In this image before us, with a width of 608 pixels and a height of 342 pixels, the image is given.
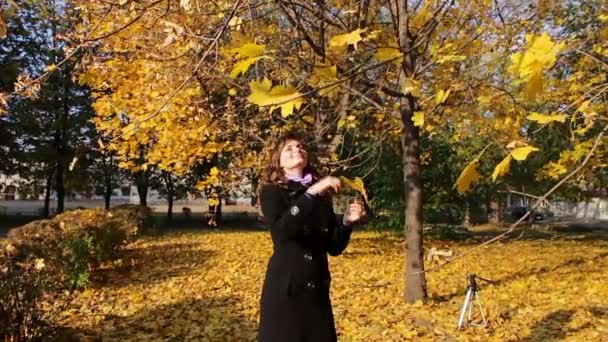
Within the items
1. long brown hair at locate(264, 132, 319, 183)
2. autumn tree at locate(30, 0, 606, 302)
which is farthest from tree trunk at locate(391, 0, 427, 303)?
long brown hair at locate(264, 132, 319, 183)

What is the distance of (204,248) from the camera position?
521 inches

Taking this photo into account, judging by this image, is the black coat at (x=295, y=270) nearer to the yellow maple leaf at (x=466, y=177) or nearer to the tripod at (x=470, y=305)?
the yellow maple leaf at (x=466, y=177)

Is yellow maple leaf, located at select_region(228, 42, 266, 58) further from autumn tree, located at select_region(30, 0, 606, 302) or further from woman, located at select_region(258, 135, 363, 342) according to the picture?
autumn tree, located at select_region(30, 0, 606, 302)

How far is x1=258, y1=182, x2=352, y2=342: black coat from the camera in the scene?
9.27 ft

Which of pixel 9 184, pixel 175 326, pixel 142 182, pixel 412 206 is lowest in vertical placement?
pixel 175 326

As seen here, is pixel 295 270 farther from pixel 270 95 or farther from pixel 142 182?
pixel 142 182

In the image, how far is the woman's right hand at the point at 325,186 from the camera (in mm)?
2764

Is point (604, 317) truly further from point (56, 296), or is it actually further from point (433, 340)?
point (56, 296)

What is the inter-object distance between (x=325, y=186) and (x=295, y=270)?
448 mm

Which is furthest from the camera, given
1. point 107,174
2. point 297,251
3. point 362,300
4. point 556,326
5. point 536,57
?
point 107,174

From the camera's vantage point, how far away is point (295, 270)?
2865mm

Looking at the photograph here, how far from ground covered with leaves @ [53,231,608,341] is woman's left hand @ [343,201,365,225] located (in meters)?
0.44

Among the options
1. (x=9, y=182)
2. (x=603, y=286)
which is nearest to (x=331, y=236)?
(x=603, y=286)

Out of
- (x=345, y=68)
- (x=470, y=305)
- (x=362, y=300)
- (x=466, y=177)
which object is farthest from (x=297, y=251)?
(x=362, y=300)
